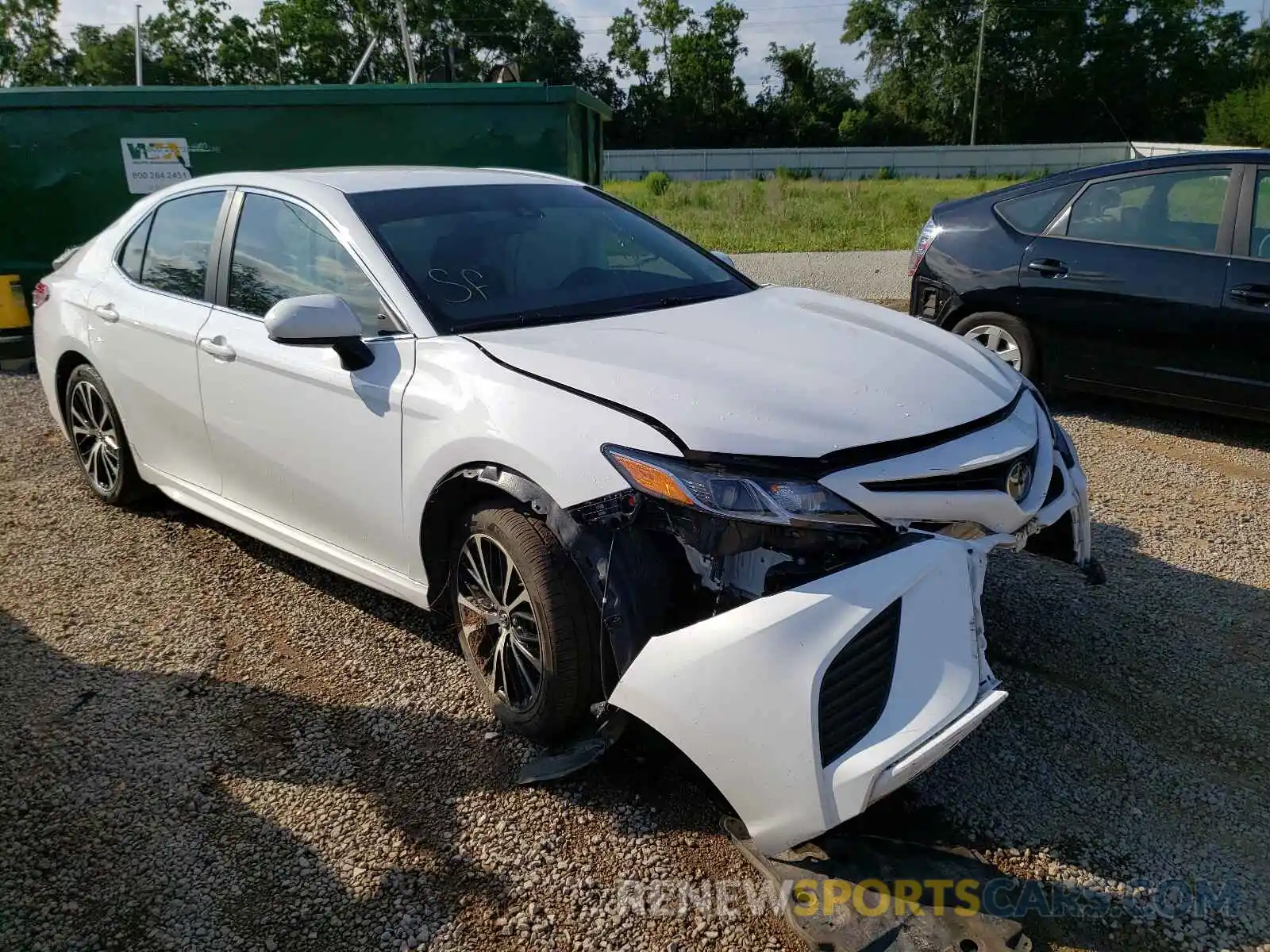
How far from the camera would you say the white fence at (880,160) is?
42844 mm

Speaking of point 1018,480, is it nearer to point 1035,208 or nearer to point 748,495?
point 748,495

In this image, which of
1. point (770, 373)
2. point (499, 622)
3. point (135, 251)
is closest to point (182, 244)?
point (135, 251)

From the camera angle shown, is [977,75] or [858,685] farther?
[977,75]

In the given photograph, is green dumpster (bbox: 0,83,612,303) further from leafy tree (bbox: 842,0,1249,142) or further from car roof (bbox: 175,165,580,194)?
leafy tree (bbox: 842,0,1249,142)

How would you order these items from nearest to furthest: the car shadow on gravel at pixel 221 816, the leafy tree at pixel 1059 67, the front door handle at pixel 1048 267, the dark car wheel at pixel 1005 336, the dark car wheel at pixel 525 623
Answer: the car shadow on gravel at pixel 221 816 < the dark car wheel at pixel 525 623 < the front door handle at pixel 1048 267 < the dark car wheel at pixel 1005 336 < the leafy tree at pixel 1059 67

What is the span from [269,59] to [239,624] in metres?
68.7

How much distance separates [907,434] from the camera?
2.61 metres

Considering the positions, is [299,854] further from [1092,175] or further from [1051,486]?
[1092,175]

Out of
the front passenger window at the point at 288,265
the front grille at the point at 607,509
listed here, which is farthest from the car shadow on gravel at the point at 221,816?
the front passenger window at the point at 288,265

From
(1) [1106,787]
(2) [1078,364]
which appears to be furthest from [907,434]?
(2) [1078,364]

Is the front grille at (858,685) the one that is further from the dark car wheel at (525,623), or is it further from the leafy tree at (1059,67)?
the leafy tree at (1059,67)

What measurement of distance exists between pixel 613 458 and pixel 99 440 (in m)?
3.46

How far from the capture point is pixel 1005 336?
6.33 meters

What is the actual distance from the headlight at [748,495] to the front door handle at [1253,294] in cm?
407
